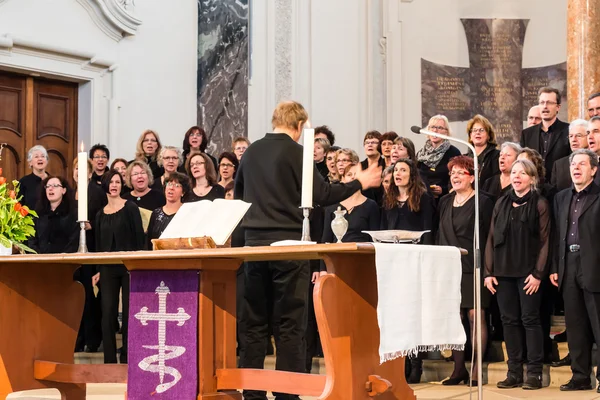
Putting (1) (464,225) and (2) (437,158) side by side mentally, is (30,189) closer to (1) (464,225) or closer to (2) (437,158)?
Result: (2) (437,158)

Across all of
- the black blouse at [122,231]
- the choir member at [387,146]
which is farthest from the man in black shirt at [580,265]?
the black blouse at [122,231]

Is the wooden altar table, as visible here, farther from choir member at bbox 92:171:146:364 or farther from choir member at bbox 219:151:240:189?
choir member at bbox 219:151:240:189

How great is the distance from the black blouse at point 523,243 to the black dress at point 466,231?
155 millimetres

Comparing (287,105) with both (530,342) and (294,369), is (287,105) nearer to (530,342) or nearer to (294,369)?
(294,369)

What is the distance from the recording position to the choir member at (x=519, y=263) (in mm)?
6016

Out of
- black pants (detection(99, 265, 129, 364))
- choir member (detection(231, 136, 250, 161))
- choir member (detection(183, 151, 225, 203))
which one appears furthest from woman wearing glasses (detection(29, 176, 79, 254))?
choir member (detection(231, 136, 250, 161))

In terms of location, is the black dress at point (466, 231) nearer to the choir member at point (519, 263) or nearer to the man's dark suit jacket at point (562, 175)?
the choir member at point (519, 263)

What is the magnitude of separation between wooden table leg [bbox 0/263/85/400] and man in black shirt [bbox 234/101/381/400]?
1075 mm

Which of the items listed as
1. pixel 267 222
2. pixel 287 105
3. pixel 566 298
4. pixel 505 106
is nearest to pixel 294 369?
pixel 267 222

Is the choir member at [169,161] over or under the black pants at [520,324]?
over

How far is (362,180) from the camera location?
14.2 feet

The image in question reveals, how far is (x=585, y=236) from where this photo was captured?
5.88 meters

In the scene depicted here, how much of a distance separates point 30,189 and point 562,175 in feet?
14.1

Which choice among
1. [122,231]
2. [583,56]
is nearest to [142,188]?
[122,231]
